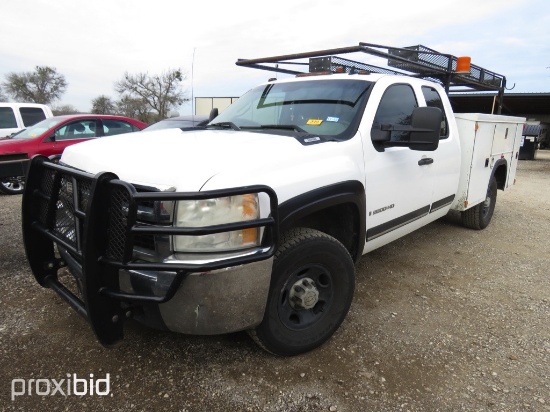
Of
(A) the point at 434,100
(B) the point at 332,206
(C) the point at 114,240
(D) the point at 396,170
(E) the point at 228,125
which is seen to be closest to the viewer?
(C) the point at 114,240

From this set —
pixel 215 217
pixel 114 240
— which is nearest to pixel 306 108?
pixel 215 217

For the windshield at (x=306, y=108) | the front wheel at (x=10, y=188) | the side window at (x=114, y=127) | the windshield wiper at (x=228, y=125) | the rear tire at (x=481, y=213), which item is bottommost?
the front wheel at (x=10, y=188)

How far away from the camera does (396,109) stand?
129 inches

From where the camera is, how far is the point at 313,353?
8.27ft

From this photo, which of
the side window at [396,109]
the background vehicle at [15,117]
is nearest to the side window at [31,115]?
the background vehicle at [15,117]

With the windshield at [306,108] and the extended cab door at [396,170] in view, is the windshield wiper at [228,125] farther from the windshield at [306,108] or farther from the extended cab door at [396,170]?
the extended cab door at [396,170]

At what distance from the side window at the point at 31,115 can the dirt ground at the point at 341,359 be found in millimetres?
7484

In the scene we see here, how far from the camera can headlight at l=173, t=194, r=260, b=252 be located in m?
1.89

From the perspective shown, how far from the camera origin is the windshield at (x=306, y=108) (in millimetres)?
2893

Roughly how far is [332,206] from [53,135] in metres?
6.98

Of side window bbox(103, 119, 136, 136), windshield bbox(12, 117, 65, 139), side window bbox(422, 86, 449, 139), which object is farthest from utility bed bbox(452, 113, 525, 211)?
windshield bbox(12, 117, 65, 139)

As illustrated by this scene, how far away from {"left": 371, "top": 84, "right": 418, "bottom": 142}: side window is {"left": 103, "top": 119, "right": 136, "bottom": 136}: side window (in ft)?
22.4

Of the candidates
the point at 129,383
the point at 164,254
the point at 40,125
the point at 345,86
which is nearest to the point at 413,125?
the point at 345,86

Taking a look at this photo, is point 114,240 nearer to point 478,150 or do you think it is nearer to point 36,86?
point 478,150
